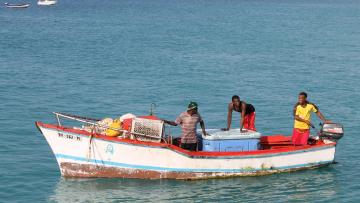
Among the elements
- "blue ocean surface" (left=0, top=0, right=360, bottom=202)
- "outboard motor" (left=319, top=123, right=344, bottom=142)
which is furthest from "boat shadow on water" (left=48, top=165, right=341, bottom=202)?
"outboard motor" (left=319, top=123, right=344, bottom=142)

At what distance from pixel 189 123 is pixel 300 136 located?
3.46 m

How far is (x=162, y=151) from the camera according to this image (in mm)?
17469

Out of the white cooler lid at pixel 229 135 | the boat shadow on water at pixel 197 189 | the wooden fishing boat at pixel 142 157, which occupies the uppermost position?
the white cooler lid at pixel 229 135

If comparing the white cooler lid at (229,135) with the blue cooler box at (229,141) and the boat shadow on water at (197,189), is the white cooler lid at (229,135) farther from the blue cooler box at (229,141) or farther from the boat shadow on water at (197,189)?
the boat shadow on water at (197,189)

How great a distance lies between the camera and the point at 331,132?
19.0 metres

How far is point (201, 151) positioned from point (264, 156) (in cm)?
172

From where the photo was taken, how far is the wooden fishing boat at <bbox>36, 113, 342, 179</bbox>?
17.4 meters

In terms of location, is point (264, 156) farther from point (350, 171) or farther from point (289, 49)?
point (289, 49)

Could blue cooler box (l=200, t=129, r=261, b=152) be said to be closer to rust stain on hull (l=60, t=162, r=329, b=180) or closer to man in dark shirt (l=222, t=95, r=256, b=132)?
man in dark shirt (l=222, t=95, r=256, b=132)

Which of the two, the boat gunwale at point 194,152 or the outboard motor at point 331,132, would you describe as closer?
the boat gunwale at point 194,152

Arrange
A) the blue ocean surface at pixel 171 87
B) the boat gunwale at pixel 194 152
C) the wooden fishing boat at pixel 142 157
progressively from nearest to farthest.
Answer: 1. the boat gunwale at pixel 194 152
2. the wooden fishing boat at pixel 142 157
3. the blue ocean surface at pixel 171 87

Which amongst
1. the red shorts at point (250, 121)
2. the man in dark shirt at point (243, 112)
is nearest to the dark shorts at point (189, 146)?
the man in dark shirt at point (243, 112)

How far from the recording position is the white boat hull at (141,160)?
17453 mm

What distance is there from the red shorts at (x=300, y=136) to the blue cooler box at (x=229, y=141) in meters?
1.25
